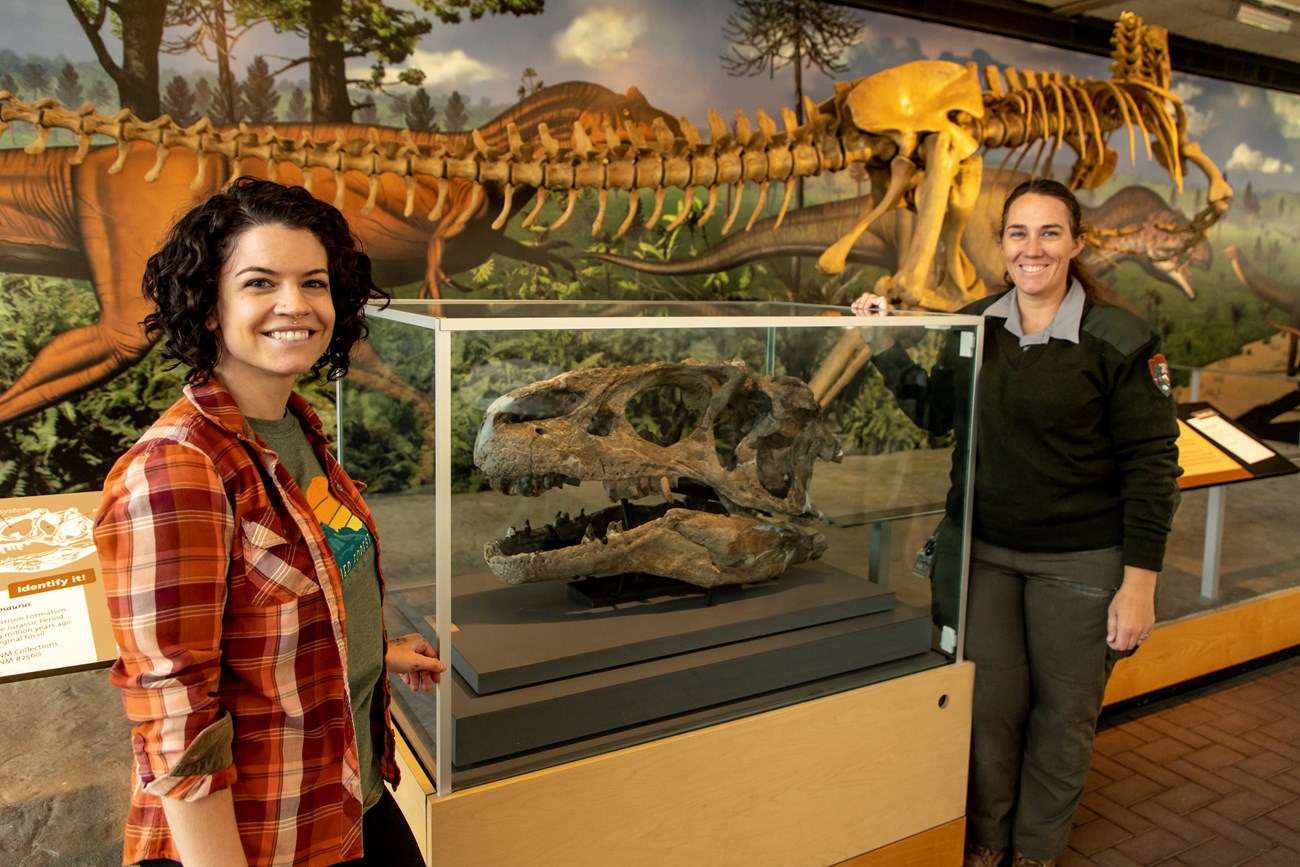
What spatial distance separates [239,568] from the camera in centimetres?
133

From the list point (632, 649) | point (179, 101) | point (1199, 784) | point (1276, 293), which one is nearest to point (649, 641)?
point (632, 649)

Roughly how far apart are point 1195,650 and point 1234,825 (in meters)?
1.14

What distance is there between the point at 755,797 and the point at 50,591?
1.83 meters

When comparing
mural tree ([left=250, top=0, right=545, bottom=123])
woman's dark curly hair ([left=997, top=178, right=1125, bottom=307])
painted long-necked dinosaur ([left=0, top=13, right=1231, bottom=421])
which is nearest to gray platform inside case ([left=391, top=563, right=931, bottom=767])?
woman's dark curly hair ([left=997, top=178, right=1125, bottom=307])

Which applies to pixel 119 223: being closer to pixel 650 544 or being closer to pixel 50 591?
pixel 50 591

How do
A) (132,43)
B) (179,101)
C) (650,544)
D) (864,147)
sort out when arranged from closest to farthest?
1. (650,544)
2. (132,43)
3. (179,101)
4. (864,147)

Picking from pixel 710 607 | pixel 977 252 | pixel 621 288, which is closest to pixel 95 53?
pixel 621 288

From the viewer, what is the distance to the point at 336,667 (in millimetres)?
1434

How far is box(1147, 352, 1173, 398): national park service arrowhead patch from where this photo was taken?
2.62m

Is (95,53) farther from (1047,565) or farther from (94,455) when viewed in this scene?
(1047,565)

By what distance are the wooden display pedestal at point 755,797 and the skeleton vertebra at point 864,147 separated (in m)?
2.26

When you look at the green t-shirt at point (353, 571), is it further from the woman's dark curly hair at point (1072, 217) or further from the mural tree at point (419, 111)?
the mural tree at point (419, 111)

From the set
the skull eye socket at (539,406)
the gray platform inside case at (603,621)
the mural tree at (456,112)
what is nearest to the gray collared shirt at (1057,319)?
the gray platform inside case at (603,621)

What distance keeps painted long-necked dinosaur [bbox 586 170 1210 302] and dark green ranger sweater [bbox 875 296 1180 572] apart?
383 cm
